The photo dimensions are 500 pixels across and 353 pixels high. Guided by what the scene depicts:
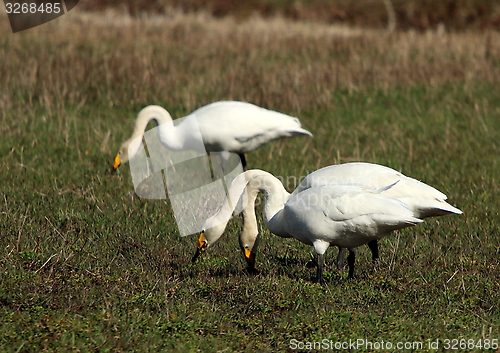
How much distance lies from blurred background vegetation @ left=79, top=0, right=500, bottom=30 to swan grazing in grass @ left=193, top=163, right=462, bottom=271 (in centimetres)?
→ 2226

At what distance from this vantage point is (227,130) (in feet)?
27.5

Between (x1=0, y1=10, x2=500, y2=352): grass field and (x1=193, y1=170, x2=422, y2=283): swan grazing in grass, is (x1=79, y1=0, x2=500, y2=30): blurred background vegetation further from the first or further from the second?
(x1=193, y1=170, x2=422, y2=283): swan grazing in grass

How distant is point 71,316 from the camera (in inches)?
178

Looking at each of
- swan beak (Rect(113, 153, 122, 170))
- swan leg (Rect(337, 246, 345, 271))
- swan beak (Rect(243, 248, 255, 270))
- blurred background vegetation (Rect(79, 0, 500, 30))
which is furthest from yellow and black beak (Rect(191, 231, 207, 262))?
blurred background vegetation (Rect(79, 0, 500, 30))

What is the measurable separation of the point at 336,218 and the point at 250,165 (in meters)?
4.19

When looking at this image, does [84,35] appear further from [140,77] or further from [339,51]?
[339,51]

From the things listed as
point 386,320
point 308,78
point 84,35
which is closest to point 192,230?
point 386,320

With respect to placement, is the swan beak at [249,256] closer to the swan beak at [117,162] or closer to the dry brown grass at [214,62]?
the swan beak at [117,162]

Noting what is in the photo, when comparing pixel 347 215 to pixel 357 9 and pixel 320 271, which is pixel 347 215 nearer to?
pixel 320 271

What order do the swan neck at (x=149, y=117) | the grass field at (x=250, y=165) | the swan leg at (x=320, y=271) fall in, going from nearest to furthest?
the grass field at (x=250, y=165)
the swan leg at (x=320, y=271)
the swan neck at (x=149, y=117)

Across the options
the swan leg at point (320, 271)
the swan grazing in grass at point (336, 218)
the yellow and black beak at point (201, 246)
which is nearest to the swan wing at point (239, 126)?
the swan grazing in grass at point (336, 218)

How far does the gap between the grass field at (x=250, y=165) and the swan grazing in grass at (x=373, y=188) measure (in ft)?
0.87

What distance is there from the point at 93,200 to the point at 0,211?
39.0 inches

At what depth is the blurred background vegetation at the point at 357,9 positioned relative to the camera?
27141mm
